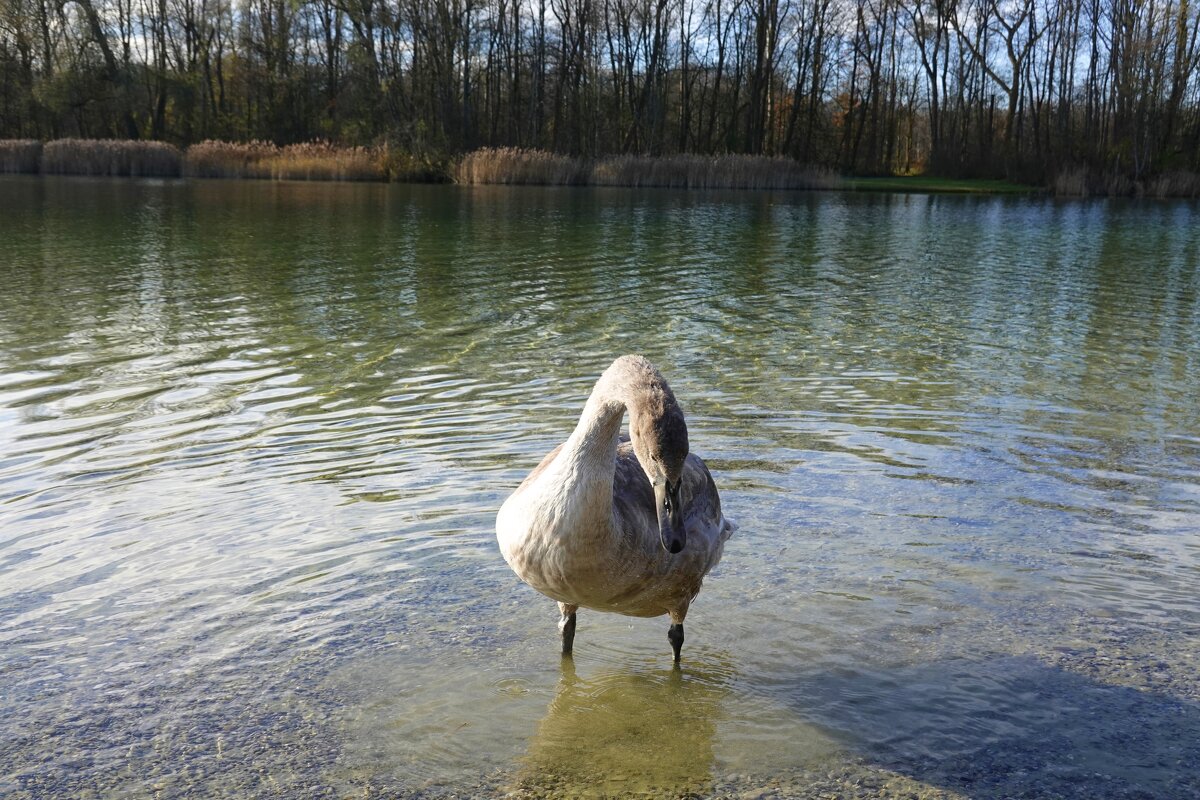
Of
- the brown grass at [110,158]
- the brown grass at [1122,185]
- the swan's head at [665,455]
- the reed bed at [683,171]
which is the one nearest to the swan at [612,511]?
the swan's head at [665,455]

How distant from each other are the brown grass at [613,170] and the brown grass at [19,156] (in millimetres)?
16811

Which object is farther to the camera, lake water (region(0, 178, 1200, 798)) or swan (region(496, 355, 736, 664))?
lake water (region(0, 178, 1200, 798))

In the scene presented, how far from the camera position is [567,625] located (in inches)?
177

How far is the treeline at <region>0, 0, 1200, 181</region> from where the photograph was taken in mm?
55094

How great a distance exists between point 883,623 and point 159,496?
4.20 m

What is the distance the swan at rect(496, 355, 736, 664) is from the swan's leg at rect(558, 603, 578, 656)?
428 millimetres

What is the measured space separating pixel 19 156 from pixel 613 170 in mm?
23966

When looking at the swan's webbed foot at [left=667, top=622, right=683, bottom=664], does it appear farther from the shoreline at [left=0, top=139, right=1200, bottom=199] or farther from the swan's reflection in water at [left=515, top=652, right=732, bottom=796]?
the shoreline at [left=0, top=139, right=1200, bottom=199]

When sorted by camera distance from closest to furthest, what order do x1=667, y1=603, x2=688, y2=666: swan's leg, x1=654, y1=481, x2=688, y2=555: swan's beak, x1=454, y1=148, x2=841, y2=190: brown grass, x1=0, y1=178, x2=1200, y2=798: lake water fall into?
x1=654, y1=481, x2=688, y2=555: swan's beak
x1=0, y1=178, x2=1200, y2=798: lake water
x1=667, y1=603, x2=688, y2=666: swan's leg
x1=454, y1=148, x2=841, y2=190: brown grass

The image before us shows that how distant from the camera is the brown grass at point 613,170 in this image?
43.2 m

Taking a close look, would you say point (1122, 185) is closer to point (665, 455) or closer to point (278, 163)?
point (278, 163)

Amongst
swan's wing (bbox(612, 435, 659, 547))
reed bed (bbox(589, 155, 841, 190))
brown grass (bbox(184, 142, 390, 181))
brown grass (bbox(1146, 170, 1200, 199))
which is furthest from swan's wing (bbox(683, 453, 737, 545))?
brown grass (bbox(1146, 170, 1200, 199))

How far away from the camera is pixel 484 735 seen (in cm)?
399

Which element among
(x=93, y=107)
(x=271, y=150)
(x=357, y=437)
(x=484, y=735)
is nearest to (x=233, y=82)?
(x=93, y=107)
